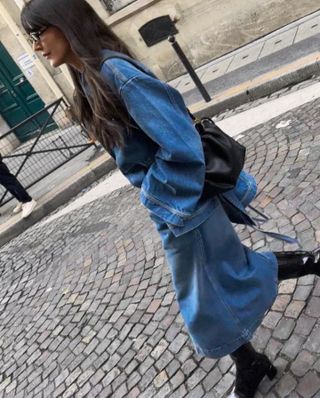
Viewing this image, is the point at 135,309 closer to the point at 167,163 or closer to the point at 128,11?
the point at 167,163

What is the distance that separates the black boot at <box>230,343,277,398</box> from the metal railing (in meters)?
5.98

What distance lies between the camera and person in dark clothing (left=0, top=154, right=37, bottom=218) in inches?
275

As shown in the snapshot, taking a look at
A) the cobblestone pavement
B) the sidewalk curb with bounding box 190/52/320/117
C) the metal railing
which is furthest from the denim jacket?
the metal railing

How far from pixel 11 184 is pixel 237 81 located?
12.5ft

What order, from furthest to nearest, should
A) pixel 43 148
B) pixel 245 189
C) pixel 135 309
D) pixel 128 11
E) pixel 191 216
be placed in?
pixel 128 11, pixel 43 148, pixel 135 309, pixel 245 189, pixel 191 216

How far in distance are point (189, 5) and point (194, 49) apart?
2.76ft

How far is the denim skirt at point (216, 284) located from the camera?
188cm

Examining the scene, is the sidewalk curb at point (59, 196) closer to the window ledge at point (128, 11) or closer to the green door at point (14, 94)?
the window ledge at point (128, 11)

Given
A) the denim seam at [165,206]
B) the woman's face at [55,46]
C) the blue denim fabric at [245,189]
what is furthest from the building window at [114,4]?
the denim seam at [165,206]

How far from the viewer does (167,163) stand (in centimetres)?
169

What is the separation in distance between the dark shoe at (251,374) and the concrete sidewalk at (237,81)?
4.35 meters

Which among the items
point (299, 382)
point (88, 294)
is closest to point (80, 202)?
point (88, 294)

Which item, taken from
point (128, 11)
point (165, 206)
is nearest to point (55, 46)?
point (165, 206)

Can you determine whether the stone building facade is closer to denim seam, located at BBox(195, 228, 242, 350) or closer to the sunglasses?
the sunglasses
